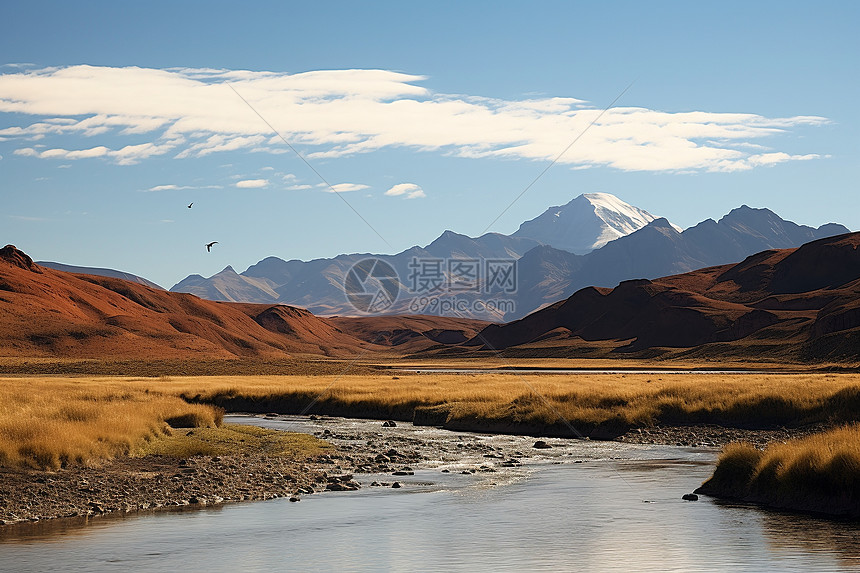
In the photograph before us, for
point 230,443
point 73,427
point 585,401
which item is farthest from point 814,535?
point 585,401

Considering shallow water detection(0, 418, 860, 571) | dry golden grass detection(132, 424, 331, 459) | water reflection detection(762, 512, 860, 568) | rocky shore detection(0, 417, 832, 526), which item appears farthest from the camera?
dry golden grass detection(132, 424, 331, 459)

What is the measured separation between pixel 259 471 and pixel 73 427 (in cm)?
642

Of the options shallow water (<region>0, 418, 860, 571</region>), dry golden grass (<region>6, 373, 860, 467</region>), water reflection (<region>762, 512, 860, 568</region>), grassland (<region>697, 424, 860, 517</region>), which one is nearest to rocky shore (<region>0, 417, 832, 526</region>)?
shallow water (<region>0, 418, 860, 571</region>)

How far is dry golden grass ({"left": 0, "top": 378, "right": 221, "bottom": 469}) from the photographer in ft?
84.7

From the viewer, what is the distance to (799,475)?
78.7ft

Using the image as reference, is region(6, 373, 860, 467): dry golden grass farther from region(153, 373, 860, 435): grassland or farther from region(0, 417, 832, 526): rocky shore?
region(0, 417, 832, 526): rocky shore

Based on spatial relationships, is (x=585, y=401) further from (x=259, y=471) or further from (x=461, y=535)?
(x=461, y=535)

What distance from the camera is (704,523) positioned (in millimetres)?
22438

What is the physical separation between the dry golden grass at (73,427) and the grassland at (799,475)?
19755 mm

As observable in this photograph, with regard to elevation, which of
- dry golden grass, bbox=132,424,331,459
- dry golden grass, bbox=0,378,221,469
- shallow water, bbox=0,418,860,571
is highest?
dry golden grass, bbox=0,378,221,469

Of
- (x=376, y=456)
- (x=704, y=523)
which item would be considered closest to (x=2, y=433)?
(x=376, y=456)

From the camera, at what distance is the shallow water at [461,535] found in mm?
18250

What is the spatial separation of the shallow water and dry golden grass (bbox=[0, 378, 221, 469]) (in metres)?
5.15

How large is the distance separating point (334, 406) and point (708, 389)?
25470 millimetres
